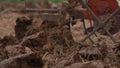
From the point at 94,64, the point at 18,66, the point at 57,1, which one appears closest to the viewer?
the point at 94,64

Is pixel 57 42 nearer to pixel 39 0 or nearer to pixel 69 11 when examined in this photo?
pixel 69 11

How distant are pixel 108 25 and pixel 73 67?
8.45 ft

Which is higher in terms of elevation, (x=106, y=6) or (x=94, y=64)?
(x=106, y=6)

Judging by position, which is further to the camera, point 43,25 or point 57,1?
point 57,1

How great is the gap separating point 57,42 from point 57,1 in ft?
27.6

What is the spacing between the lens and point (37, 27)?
780cm

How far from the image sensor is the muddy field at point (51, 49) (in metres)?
5.69

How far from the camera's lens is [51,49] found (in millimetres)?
7035

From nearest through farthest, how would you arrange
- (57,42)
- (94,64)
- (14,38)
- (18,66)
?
1. (94,64)
2. (18,66)
3. (57,42)
4. (14,38)

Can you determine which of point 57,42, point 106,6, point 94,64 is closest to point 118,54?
point 94,64

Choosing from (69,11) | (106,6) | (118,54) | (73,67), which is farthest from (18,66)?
(106,6)

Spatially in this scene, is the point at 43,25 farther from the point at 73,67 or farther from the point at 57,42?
the point at 73,67

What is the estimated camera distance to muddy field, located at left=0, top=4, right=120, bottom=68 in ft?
18.7

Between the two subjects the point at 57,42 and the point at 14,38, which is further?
the point at 14,38
